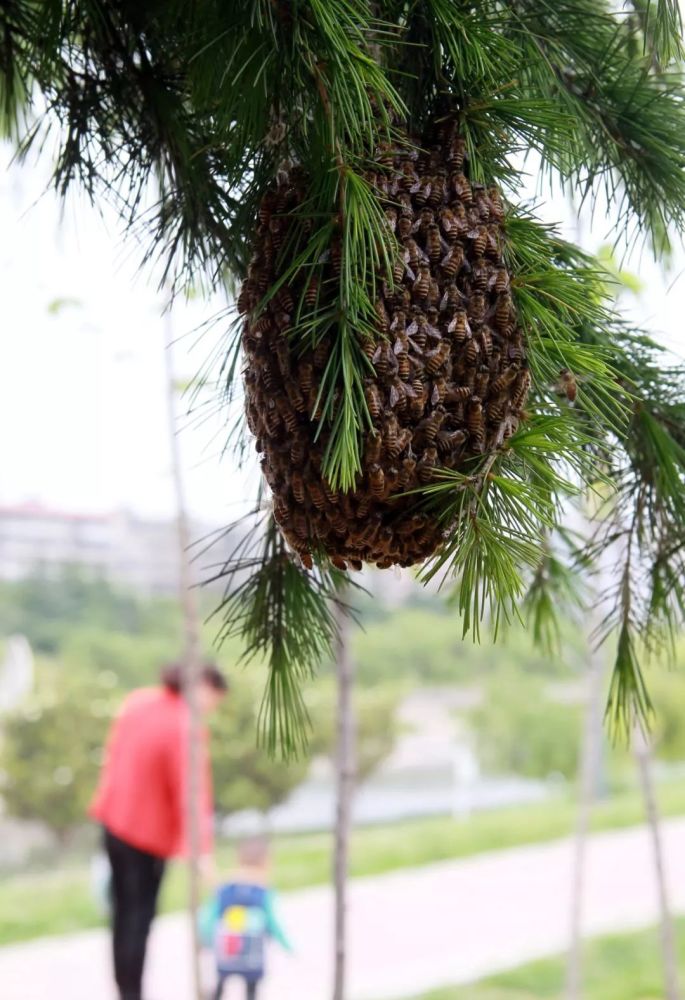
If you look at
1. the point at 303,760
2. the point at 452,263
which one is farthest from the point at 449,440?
the point at 303,760

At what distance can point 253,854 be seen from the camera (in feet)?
9.20

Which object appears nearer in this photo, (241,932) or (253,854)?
(241,932)

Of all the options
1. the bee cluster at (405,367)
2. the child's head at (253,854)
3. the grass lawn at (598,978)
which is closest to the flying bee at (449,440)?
the bee cluster at (405,367)

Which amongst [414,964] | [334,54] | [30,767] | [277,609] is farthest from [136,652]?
[334,54]

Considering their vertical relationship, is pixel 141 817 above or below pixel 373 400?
below

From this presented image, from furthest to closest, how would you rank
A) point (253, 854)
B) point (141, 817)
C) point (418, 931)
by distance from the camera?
1. point (418, 931)
2. point (253, 854)
3. point (141, 817)

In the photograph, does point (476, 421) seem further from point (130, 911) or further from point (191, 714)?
point (130, 911)

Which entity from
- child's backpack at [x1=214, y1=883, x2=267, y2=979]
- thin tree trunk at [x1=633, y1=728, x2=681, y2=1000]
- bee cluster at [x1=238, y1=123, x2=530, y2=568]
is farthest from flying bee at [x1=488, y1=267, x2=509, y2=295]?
child's backpack at [x1=214, y1=883, x2=267, y2=979]

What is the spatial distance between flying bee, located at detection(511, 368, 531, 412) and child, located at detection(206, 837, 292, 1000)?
218 cm

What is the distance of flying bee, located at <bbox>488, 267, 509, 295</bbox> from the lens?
0.76m

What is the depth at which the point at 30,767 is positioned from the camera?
4.97 meters

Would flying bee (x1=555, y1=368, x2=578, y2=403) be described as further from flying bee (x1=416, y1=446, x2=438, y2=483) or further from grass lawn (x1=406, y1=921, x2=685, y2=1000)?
grass lawn (x1=406, y1=921, x2=685, y2=1000)

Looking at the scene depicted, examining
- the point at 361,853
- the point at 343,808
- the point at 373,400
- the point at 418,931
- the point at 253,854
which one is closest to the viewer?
the point at 373,400

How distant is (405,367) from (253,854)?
2.30m
